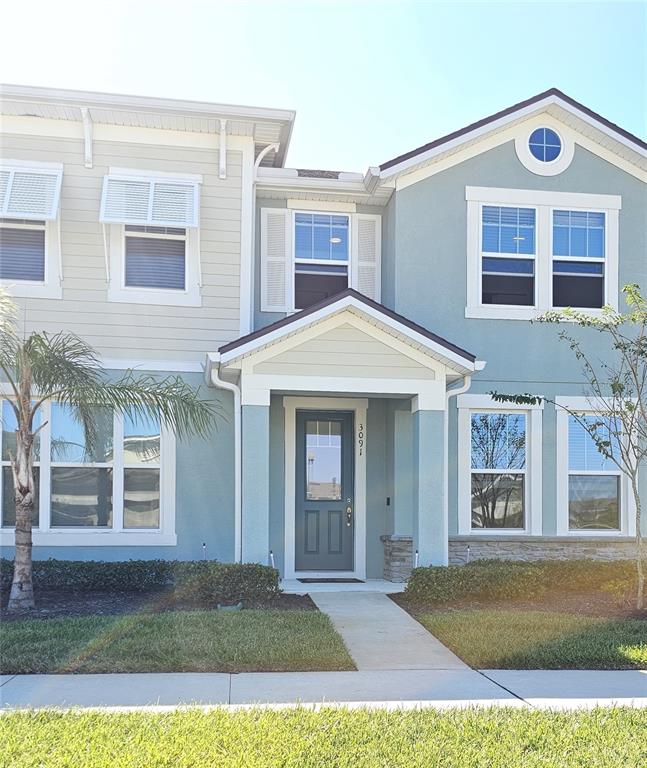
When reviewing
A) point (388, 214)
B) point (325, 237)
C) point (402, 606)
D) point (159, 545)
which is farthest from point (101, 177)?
point (402, 606)

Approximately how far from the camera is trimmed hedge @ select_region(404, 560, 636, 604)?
9.58 meters

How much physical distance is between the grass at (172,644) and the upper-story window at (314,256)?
5.30 metres

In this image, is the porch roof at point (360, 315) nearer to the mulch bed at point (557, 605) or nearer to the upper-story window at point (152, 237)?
the upper-story window at point (152, 237)

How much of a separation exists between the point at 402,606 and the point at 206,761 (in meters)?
5.10

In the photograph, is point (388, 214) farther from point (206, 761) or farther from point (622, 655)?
point (206, 761)

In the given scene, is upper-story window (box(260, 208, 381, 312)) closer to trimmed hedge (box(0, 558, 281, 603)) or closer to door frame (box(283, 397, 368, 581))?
door frame (box(283, 397, 368, 581))

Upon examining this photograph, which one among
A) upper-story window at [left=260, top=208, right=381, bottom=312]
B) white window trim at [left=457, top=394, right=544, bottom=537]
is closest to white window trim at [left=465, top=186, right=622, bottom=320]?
white window trim at [left=457, top=394, right=544, bottom=537]

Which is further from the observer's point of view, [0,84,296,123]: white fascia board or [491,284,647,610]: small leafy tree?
[0,84,296,123]: white fascia board

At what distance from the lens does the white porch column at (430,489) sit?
10250 mm

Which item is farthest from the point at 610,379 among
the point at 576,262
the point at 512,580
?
the point at 512,580

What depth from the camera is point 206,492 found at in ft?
36.3

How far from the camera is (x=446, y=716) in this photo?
17.9 feet

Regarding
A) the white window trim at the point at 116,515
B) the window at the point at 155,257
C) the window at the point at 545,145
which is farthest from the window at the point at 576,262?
the white window trim at the point at 116,515

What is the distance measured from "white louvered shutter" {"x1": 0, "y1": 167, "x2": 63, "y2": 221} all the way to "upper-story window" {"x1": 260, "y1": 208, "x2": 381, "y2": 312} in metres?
2.98
